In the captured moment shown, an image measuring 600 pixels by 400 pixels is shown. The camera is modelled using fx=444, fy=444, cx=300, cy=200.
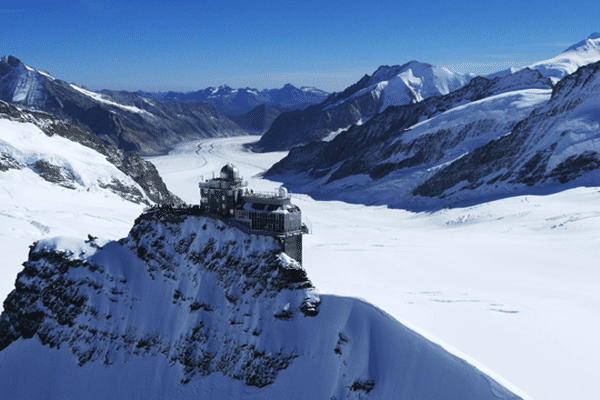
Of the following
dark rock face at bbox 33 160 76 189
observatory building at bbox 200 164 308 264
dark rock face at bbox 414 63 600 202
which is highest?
dark rock face at bbox 414 63 600 202

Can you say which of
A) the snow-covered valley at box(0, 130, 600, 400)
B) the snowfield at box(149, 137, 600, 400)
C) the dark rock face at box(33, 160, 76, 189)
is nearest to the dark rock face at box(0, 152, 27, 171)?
the snow-covered valley at box(0, 130, 600, 400)

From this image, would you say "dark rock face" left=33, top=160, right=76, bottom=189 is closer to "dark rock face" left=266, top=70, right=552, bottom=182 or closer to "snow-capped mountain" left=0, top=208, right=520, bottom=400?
"snow-capped mountain" left=0, top=208, right=520, bottom=400

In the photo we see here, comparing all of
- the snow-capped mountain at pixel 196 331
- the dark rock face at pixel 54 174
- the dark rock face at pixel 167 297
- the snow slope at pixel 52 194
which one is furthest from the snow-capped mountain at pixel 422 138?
the snow-capped mountain at pixel 196 331

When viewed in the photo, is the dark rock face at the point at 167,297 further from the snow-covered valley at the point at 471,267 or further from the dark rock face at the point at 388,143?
the dark rock face at the point at 388,143

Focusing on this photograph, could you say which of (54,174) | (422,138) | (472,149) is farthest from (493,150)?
(54,174)

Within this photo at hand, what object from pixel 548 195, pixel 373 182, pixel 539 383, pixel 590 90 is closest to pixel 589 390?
pixel 539 383

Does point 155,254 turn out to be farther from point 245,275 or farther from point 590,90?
point 590,90
